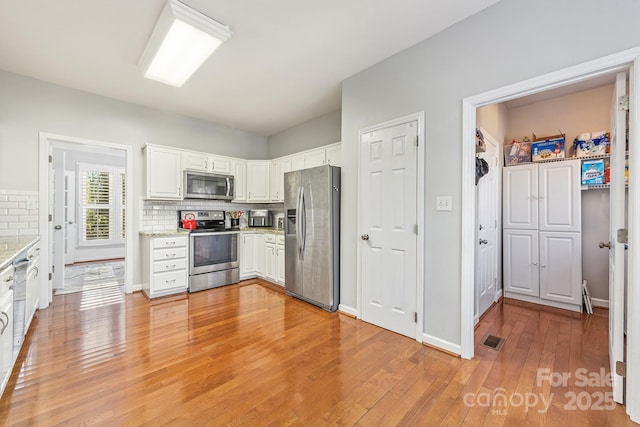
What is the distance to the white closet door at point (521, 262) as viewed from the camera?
138 inches

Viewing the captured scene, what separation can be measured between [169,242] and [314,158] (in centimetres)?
240

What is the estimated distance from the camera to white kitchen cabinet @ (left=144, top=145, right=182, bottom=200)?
3922 mm

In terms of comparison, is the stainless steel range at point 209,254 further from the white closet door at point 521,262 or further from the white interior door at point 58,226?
the white closet door at point 521,262

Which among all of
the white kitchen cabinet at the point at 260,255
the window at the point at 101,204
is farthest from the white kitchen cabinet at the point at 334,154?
the window at the point at 101,204

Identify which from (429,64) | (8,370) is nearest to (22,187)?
(8,370)

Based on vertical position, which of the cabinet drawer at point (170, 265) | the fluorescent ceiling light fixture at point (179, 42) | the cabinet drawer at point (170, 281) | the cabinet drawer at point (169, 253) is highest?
the fluorescent ceiling light fixture at point (179, 42)

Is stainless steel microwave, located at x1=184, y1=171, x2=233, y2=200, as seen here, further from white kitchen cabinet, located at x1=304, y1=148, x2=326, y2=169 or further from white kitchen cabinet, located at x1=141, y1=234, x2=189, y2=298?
white kitchen cabinet, located at x1=304, y1=148, x2=326, y2=169

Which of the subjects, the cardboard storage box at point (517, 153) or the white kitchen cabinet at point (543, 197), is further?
the cardboard storage box at point (517, 153)

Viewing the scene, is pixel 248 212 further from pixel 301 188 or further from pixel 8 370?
pixel 8 370

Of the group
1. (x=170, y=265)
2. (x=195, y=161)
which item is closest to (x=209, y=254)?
(x=170, y=265)

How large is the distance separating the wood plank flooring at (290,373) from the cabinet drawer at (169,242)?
93 centimetres

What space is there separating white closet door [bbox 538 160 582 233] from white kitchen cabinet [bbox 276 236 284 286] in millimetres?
3468

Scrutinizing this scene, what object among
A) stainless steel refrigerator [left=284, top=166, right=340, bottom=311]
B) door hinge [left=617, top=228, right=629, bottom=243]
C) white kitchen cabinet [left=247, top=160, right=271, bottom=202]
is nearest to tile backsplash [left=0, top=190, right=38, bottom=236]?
white kitchen cabinet [left=247, top=160, right=271, bottom=202]

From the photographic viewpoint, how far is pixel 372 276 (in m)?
2.90
